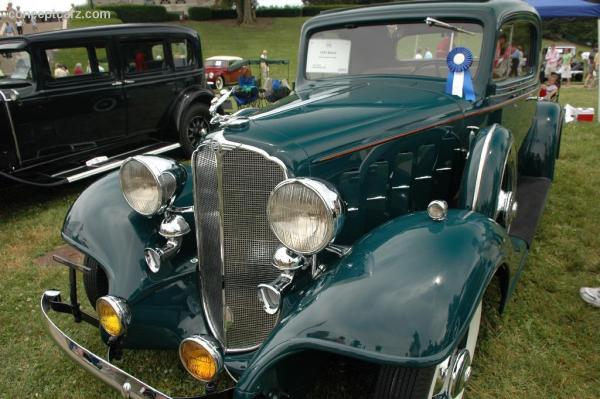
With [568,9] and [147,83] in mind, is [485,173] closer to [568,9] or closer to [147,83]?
[147,83]

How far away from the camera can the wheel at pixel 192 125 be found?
7.02 meters

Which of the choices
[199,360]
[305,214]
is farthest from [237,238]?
[199,360]

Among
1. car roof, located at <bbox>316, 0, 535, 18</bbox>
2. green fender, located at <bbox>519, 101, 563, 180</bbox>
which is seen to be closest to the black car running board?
car roof, located at <bbox>316, 0, 535, 18</bbox>

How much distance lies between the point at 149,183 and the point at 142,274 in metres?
0.45

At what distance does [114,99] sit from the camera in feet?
20.5

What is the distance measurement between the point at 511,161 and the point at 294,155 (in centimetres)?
153

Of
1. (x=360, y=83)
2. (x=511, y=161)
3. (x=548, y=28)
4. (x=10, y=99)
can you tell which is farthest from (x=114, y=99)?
(x=548, y=28)

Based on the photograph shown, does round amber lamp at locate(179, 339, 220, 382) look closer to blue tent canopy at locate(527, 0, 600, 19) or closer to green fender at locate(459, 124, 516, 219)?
green fender at locate(459, 124, 516, 219)

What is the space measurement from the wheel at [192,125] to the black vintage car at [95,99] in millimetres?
15

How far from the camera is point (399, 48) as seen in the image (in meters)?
3.33

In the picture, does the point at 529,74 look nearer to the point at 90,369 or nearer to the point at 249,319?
the point at 249,319

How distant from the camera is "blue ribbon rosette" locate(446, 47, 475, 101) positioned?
9.61ft

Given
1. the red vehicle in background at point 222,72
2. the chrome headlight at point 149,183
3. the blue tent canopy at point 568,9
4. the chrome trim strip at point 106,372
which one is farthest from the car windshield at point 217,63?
the chrome trim strip at point 106,372

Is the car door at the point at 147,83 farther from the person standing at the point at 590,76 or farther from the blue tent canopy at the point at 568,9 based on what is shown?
the person standing at the point at 590,76
